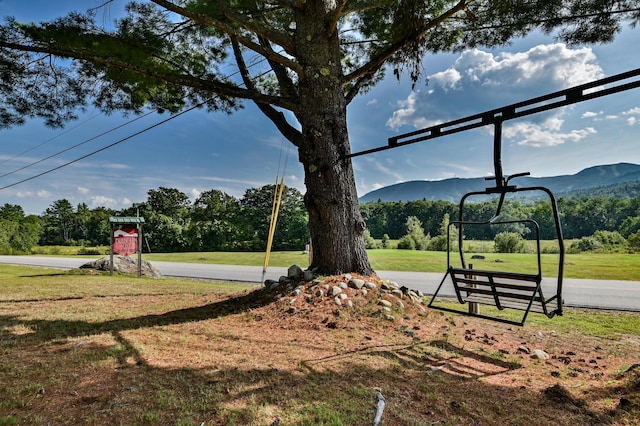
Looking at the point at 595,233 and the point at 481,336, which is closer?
Result: the point at 481,336

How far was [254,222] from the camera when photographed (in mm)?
36562

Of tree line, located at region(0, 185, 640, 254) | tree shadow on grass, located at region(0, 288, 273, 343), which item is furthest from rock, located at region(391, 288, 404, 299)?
tree line, located at region(0, 185, 640, 254)

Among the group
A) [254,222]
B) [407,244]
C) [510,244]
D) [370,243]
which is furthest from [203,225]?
[510,244]

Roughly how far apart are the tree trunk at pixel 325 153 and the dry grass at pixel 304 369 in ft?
2.80

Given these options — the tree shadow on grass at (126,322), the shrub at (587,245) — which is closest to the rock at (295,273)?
the tree shadow on grass at (126,322)

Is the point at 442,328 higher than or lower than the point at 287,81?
lower

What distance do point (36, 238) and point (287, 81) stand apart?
4550 cm

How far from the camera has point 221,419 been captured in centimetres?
196

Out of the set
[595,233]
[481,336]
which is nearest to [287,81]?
[481,336]

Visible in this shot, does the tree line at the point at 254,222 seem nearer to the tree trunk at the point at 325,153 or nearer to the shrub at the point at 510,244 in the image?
the shrub at the point at 510,244

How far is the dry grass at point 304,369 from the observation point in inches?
82.8

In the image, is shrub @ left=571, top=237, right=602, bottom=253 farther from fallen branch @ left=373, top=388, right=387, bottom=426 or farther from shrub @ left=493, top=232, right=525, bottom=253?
fallen branch @ left=373, top=388, right=387, bottom=426

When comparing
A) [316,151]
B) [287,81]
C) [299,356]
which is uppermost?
[287,81]

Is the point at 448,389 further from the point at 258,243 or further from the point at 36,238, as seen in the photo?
the point at 36,238
